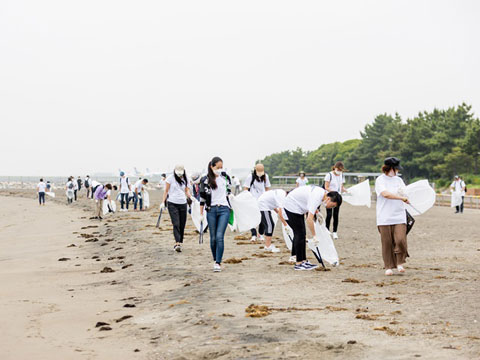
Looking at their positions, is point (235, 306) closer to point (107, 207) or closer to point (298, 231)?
point (298, 231)

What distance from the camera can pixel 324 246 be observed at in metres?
9.73

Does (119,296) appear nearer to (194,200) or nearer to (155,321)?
(155,321)

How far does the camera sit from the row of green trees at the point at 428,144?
62.5 m

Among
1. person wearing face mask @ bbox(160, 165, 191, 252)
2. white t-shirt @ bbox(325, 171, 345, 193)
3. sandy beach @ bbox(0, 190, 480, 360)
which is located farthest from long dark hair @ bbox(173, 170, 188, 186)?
white t-shirt @ bbox(325, 171, 345, 193)

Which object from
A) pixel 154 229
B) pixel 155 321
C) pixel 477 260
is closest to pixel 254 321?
pixel 155 321

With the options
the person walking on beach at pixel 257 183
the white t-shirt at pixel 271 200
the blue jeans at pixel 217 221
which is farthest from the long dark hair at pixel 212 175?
the person walking on beach at pixel 257 183

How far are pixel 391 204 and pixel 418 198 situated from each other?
2.93 ft

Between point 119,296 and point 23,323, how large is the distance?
160 cm

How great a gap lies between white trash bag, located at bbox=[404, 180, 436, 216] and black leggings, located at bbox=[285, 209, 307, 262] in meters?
1.77

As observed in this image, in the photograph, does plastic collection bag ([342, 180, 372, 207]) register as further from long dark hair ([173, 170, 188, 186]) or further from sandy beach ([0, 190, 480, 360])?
long dark hair ([173, 170, 188, 186])

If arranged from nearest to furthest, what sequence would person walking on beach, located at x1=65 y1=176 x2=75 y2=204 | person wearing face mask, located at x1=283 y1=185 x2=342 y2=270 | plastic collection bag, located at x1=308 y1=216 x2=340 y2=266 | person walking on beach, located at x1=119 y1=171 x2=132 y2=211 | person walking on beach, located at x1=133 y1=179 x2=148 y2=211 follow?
person wearing face mask, located at x1=283 y1=185 x2=342 y2=270 < plastic collection bag, located at x1=308 y1=216 x2=340 y2=266 < person walking on beach, located at x1=119 y1=171 x2=132 y2=211 < person walking on beach, located at x1=133 y1=179 x2=148 y2=211 < person walking on beach, located at x1=65 y1=176 x2=75 y2=204

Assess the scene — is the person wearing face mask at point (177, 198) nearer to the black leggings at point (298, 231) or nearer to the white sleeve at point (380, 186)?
the black leggings at point (298, 231)

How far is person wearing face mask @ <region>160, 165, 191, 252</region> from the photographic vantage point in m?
11.8

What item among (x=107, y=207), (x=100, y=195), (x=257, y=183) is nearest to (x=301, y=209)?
(x=257, y=183)
